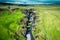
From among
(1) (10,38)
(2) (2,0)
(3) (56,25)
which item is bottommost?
(1) (10,38)

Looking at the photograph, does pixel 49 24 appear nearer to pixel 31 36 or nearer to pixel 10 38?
pixel 31 36

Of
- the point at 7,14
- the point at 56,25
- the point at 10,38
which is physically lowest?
the point at 10,38

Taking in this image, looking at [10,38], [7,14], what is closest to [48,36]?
[10,38]

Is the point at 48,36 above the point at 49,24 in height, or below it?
below

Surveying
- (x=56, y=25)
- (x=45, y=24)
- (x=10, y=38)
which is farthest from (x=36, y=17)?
(x=10, y=38)

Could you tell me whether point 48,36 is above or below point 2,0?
below

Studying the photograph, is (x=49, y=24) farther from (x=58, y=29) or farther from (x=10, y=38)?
(x=10, y=38)
